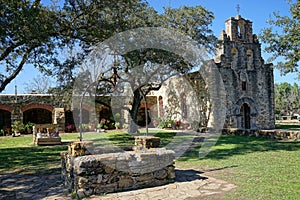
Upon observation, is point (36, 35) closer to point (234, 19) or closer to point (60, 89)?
point (60, 89)

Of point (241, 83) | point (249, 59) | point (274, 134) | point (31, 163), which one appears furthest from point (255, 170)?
point (249, 59)

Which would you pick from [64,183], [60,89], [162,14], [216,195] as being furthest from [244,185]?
[162,14]

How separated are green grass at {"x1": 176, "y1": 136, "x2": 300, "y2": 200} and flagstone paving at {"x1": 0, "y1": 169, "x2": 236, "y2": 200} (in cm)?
37

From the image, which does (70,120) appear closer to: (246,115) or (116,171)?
(246,115)

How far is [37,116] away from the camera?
2108cm

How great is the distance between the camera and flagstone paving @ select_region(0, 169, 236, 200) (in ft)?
14.8

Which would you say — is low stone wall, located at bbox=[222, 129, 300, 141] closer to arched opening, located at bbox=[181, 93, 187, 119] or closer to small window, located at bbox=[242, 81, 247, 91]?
small window, located at bbox=[242, 81, 247, 91]

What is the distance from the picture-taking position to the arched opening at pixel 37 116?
68.0ft

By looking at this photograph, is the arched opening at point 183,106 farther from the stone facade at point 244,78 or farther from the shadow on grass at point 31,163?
the shadow on grass at point 31,163

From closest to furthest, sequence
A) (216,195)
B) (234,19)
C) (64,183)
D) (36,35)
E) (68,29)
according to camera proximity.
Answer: (216,195)
(64,183)
(36,35)
(68,29)
(234,19)

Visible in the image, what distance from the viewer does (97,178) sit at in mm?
4680

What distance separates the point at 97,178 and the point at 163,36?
30.7 feet

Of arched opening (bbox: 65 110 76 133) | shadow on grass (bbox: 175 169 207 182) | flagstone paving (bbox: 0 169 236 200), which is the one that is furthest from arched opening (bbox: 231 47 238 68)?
flagstone paving (bbox: 0 169 236 200)

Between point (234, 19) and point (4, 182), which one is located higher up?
point (234, 19)
